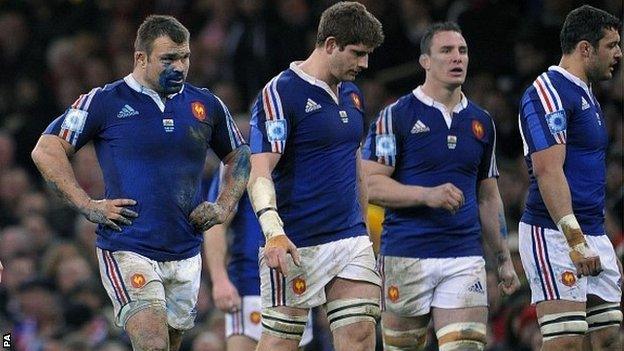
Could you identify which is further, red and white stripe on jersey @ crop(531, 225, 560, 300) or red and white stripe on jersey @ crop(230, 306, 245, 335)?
red and white stripe on jersey @ crop(230, 306, 245, 335)

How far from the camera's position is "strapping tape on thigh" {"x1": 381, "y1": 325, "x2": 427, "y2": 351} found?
11.2 metres

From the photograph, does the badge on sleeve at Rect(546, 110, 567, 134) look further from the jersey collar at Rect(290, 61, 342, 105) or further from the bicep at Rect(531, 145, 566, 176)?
the jersey collar at Rect(290, 61, 342, 105)

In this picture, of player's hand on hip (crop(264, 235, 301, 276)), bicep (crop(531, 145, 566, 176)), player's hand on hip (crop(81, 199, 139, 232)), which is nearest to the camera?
player's hand on hip (crop(264, 235, 301, 276))

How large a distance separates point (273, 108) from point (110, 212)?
1.21 meters

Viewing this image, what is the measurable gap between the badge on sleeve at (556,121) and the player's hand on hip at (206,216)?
6.90 ft

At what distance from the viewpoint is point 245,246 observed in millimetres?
12281

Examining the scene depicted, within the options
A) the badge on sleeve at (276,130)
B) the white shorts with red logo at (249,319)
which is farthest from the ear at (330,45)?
the white shorts with red logo at (249,319)

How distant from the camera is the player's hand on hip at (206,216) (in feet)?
32.8

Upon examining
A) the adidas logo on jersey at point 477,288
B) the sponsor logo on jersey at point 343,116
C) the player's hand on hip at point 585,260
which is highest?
the sponsor logo on jersey at point 343,116

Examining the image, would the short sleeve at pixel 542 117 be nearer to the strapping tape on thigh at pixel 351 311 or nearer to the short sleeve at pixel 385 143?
A: the short sleeve at pixel 385 143

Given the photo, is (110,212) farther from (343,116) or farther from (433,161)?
(433,161)

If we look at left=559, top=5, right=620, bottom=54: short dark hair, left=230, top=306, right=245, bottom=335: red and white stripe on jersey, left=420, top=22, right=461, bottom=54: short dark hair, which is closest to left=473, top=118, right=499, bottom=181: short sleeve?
left=420, top=22, right=461, bottom=54: short dark hair

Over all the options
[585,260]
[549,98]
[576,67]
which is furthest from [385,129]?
[585,260]

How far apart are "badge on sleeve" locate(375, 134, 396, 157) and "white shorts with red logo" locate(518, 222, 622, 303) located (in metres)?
1.09
